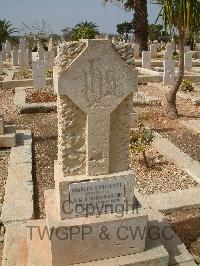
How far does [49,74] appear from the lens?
48.8 feet

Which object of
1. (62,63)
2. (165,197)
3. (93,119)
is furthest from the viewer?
(165,197)

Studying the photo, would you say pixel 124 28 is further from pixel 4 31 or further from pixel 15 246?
pixel 15 246

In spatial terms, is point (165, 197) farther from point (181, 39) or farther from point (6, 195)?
point (181, 39)

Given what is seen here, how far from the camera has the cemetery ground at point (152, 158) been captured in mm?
4477

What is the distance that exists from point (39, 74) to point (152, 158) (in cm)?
748

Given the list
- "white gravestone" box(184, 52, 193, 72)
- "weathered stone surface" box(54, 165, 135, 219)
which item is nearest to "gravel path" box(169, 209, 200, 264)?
"weathered stone surface" box(54, 165, 135, 219)

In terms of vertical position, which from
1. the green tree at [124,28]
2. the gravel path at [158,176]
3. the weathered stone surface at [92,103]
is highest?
the green tree at [124,28]

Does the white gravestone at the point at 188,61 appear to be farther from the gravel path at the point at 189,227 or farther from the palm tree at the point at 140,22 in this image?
the gravel path at the point at 189,227

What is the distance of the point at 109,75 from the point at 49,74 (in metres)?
12.2

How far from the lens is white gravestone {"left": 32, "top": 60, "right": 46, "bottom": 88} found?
12.7 m

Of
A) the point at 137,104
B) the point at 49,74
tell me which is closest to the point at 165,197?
the point at 137,104

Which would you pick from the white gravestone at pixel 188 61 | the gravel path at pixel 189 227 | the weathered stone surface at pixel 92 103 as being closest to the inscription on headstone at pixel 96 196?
the weathered stone surface at pixel 92 103

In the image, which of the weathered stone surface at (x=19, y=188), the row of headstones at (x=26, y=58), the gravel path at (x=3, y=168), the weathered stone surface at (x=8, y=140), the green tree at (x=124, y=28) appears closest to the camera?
the weathered stone surface at (x=19, y=188)

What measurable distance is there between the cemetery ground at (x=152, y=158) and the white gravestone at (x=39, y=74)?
1523mm
